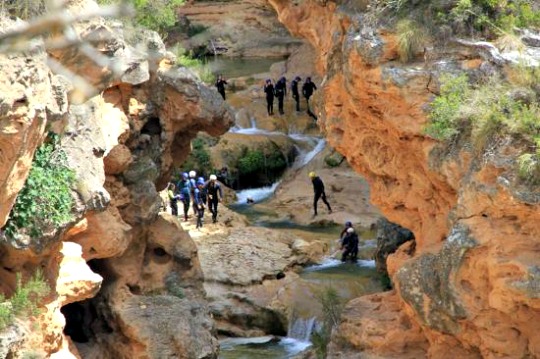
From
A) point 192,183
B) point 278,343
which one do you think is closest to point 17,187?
point 278,343

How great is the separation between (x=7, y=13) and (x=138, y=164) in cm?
488

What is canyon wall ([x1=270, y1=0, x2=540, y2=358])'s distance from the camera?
11625 mm

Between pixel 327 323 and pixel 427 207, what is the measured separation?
9.32ft

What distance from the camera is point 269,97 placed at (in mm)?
28812

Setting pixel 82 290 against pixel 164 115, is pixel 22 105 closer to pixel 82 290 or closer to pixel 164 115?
pixel 82 290

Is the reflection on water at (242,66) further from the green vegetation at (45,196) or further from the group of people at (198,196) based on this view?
the green vegetation at (45,196)

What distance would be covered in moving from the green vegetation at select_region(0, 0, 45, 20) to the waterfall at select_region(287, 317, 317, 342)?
843 centimetres

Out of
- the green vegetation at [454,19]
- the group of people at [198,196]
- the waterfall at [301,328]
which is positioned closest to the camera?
the green vegetation at [454,19]

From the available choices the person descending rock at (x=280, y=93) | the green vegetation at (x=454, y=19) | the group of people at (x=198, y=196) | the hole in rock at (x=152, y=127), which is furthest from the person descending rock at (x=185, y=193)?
the green vegetation at (x=454, y=19)

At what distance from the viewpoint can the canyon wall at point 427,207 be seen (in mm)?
11625

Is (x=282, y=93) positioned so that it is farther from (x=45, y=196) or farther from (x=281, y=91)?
(x=45, y=196)

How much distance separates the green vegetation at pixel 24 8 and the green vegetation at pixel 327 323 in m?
6.76

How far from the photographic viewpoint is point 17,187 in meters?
10.1

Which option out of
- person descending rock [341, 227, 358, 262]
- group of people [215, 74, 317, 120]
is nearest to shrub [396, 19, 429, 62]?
person descending rock [341, 227, 358, 262]
